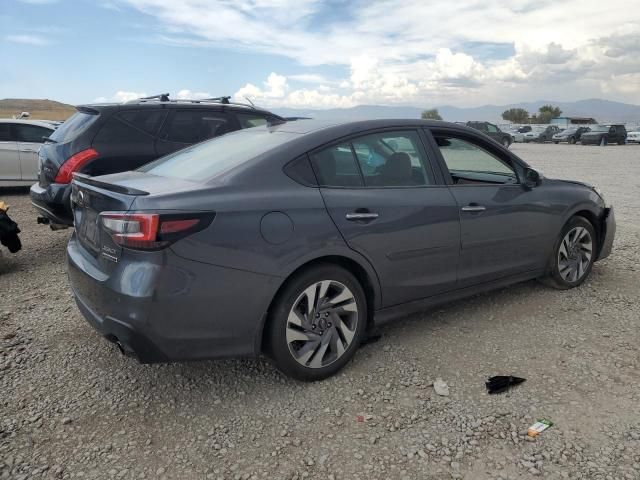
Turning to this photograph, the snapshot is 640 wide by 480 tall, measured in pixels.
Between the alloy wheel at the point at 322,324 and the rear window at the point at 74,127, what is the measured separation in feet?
12.7

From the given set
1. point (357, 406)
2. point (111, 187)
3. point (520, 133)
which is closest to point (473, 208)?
point (357, 406)

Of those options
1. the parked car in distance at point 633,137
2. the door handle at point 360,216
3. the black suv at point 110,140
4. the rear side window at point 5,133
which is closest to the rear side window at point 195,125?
the black suv at point 110,140

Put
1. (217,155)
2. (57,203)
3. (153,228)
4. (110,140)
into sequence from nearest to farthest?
(153,228) < (217,155) < (57,203) < (110,140)

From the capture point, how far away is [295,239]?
2.91 metres

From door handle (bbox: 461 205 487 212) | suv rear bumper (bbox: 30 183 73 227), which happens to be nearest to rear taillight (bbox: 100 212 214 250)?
door handle (bbox: 461 205 487 212)

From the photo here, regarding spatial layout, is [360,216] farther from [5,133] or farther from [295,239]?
[5,133]

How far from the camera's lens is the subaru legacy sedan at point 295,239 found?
8.71 ft

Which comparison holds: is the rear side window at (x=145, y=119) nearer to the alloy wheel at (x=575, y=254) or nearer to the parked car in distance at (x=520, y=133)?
the alloy wheel at (x=575, y=254)

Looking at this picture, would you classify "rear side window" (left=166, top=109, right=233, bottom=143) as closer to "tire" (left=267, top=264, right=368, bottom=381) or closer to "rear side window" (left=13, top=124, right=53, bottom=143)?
"tire" (left=267, top=264, right=368, bottom=381)

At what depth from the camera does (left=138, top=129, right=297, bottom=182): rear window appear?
3.13 m

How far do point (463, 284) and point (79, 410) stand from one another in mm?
2667

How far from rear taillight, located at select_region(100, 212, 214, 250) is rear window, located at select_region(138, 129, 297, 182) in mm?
413

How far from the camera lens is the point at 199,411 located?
2930 mm

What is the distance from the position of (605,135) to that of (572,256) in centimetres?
3510
